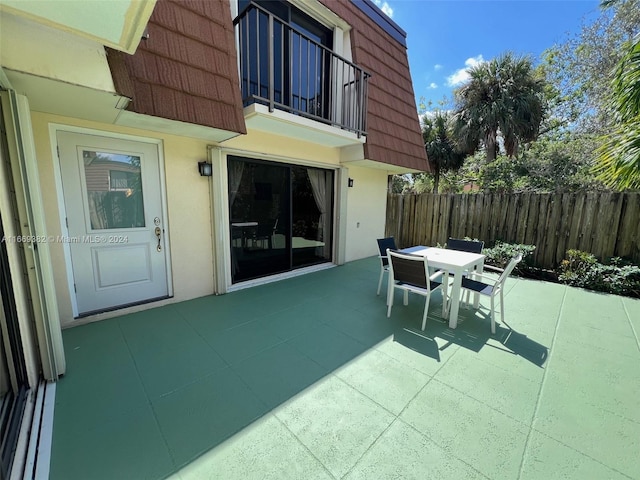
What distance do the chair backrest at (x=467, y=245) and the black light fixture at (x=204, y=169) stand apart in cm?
402

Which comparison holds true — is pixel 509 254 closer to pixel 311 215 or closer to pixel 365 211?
pixel 365 211

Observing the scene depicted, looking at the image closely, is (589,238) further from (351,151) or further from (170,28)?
(170,28)

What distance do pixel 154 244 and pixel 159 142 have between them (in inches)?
53.6

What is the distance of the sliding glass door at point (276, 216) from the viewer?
431 centimetres

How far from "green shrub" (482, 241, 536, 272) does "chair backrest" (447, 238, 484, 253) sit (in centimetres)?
171

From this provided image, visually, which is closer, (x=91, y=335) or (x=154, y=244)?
(x=91, y=335)

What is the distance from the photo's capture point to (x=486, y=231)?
6.37 metres

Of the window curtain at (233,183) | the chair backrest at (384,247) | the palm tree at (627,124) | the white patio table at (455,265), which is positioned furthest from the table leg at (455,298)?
the window curtain at (233,183)

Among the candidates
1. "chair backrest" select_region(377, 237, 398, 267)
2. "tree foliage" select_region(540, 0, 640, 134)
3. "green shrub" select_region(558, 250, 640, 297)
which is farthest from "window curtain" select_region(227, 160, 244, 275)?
"tree foliage" select_region(540, 0, 640, 134)

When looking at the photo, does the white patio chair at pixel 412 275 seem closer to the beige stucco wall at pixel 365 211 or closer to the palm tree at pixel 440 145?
the beige stucco wall at pixel 365 211

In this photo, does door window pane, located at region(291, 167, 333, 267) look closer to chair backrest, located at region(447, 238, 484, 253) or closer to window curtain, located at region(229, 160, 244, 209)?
window curtain, located at region(229, 160, 244, 209)

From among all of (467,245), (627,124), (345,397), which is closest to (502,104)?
(627,124)

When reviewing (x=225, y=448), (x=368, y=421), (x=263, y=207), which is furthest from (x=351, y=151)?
(x=225, y=448)

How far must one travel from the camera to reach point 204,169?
3709 millimetres
